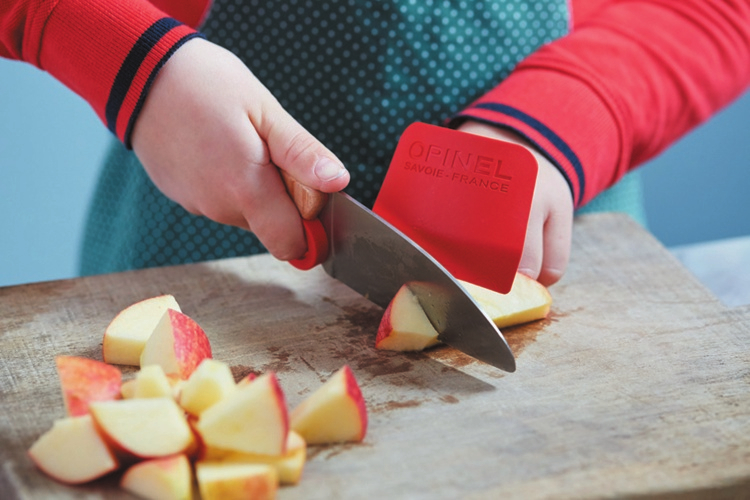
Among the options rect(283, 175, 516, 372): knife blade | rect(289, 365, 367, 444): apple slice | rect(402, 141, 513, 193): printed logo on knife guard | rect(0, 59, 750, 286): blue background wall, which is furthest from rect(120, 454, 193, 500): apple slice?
rect(0, 59, 750, 286): blue background wall

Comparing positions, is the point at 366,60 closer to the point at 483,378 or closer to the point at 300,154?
the point at 300,154

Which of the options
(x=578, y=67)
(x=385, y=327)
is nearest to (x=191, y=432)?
(x=385, y=327)

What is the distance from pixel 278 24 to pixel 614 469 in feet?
2.66

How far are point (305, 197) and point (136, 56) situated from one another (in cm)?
28

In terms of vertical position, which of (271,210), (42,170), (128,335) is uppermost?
(271,210)

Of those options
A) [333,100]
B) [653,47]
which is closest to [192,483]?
[333,100]

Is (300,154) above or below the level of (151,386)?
above

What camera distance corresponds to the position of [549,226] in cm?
111

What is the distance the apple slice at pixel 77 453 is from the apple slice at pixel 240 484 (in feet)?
0.29

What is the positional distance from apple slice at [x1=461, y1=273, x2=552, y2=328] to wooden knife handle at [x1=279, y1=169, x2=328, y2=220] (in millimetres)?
204

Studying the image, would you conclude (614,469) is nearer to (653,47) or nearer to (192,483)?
(192,483)

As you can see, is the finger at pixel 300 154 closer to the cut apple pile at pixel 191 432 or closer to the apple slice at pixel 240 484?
the cut apple pile at pixel 191 432

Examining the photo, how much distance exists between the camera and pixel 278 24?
125 cm

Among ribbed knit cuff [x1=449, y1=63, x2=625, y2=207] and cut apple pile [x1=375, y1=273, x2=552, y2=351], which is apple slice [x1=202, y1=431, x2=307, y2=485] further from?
ribbed knit cuff [x1=449, y1=63, x2=625, y2=207]
